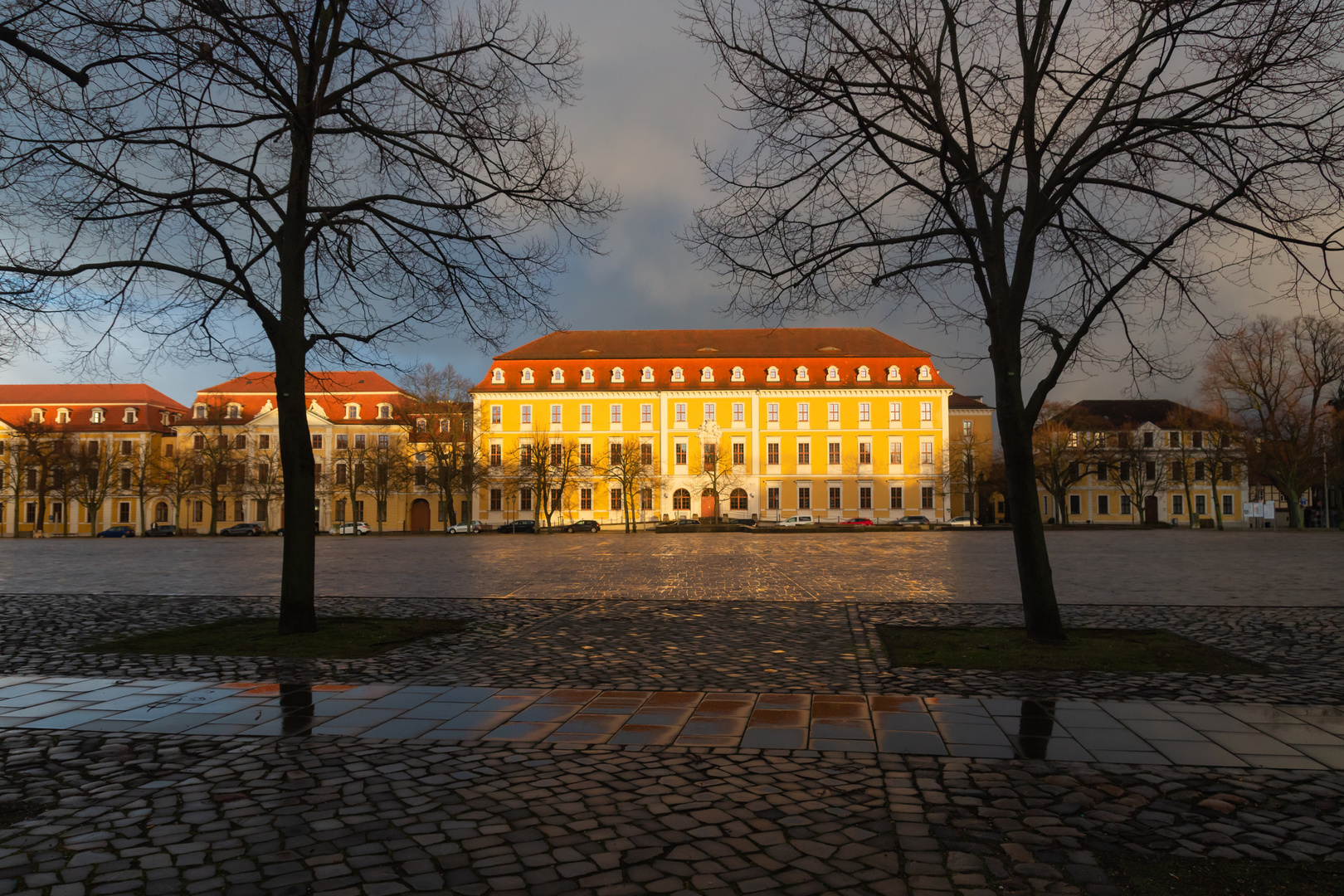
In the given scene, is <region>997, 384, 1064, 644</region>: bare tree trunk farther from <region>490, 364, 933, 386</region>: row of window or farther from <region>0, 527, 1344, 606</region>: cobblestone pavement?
<region>490, 364, 933, 386</region>: row of window

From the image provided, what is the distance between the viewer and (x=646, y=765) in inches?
200

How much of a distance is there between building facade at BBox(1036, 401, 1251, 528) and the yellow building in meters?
7.49

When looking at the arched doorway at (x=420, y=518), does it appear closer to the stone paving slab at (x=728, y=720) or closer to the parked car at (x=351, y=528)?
the parked car at (x=351, y=528)

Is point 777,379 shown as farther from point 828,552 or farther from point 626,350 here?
point 828,552

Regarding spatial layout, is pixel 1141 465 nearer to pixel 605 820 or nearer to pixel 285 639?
pixel 285 639

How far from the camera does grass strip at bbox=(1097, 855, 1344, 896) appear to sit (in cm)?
337

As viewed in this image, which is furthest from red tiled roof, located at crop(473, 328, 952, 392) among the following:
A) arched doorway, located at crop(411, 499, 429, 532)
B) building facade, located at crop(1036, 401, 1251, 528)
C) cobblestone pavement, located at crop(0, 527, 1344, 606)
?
cobblestone pavement, located at crop(0, 527, 1344, 606)

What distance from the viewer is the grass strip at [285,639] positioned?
9039 millimetres

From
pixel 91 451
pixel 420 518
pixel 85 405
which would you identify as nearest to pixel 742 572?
pixel 420 518

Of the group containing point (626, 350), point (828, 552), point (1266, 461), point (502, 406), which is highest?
→ point (626, 350)

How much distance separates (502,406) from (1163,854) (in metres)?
69.3

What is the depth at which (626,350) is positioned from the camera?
243ft

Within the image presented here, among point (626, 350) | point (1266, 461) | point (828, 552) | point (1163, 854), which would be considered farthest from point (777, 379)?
point (1163, 854)

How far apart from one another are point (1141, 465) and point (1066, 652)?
73.1 metres
